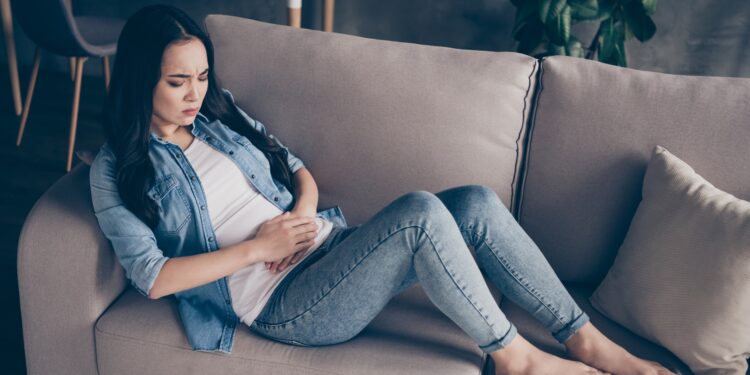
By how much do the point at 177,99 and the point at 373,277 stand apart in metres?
0.52

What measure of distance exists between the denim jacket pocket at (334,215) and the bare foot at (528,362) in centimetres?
48

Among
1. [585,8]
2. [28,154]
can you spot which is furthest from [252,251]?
[28,154]

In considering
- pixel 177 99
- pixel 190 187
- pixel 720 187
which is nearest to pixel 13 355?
pixel 190 187

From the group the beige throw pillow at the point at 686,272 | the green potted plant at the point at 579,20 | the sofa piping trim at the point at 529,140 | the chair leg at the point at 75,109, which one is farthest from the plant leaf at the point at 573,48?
the chair leg at the point at 75,109

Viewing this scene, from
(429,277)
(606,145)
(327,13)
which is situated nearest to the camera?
(429,277)

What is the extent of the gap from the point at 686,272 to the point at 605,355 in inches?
8.4

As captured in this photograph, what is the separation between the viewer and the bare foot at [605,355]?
126 centimetres

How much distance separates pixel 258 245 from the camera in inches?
51.6

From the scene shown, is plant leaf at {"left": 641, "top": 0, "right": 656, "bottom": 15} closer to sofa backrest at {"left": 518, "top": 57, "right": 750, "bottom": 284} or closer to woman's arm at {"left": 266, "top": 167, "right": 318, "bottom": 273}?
sofa backrest at {"left": 518, "top": 57, "right": 750, "bottom": 284}

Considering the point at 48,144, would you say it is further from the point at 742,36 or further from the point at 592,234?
the point at 742,36

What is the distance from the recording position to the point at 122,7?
3410mm

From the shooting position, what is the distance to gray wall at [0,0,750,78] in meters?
2.71

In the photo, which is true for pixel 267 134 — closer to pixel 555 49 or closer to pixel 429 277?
pixel 429 277

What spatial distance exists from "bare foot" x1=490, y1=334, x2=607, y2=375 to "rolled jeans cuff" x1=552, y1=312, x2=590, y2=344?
2.3 inches
